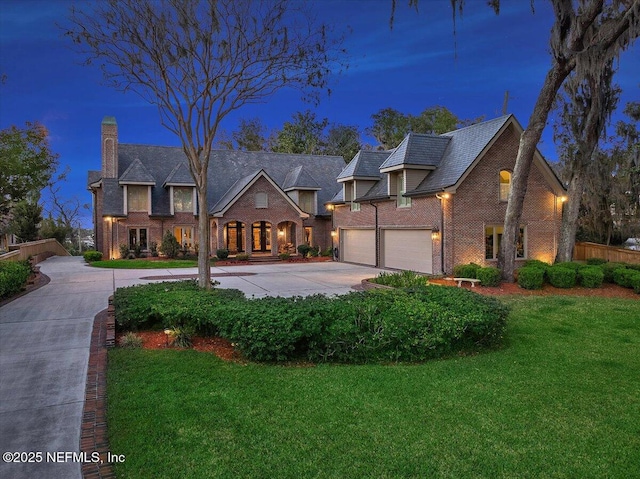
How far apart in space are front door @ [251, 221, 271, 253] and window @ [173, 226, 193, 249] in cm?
420

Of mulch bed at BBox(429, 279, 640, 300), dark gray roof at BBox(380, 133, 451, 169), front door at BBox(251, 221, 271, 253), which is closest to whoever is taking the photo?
mulch bed at BBox(429, 279, 640, 300)

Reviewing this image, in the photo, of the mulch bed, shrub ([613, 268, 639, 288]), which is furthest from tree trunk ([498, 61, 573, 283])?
shrub ([613, 268, 639, 288])

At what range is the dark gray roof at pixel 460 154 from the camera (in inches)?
698

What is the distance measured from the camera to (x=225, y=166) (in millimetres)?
31219

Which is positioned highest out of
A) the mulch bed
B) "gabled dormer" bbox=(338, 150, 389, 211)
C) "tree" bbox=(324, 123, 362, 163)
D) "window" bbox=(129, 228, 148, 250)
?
"tree" bbox=(324, 123, 362, 163)

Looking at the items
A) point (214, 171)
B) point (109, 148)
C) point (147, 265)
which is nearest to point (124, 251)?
point (147, 265)

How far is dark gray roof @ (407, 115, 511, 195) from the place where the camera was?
1773 cm

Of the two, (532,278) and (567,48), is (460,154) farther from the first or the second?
(532,278)

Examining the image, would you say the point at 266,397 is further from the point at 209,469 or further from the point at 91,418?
the point at 91,418

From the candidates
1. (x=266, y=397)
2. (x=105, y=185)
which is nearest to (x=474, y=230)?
(x=266, y=397)

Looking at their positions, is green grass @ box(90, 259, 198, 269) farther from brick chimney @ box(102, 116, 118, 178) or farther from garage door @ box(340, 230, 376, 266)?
garage door @ box(340, 230, 376, 266)

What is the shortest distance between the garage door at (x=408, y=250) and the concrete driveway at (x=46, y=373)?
640cm

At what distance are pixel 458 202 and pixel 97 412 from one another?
1576cm

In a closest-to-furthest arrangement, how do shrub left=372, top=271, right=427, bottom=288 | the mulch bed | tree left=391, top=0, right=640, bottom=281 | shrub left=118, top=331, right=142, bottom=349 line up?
shrub left=118, top=331, right=142, bottom=349 < tree left=391, top=0, right=640, bottom=281 < shrub left=372, top=271, right=427, bottom=288 < the mulch bed
